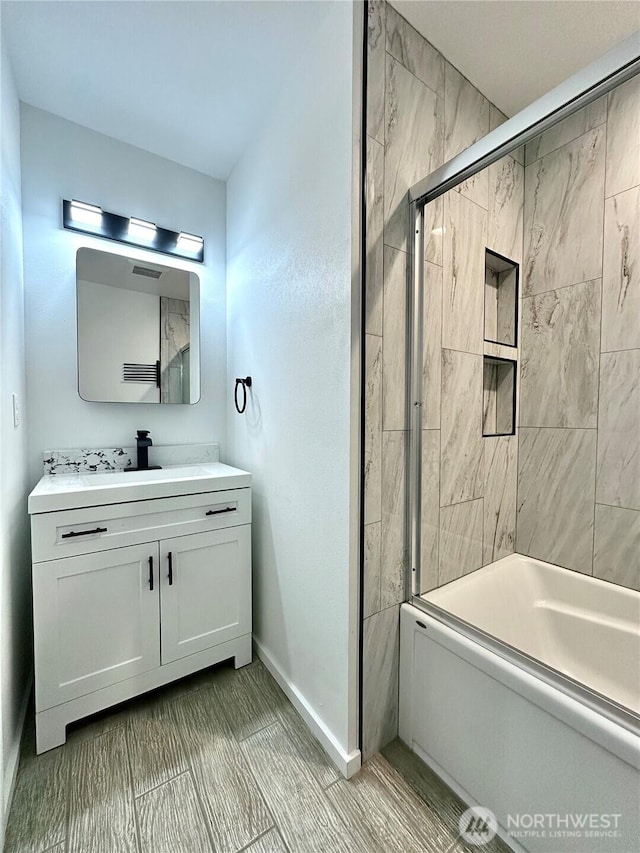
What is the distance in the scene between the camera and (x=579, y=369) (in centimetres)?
173

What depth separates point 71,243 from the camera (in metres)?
1.77

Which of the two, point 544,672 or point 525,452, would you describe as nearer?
point 544,672

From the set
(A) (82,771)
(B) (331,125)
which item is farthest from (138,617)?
(B) (331,125)

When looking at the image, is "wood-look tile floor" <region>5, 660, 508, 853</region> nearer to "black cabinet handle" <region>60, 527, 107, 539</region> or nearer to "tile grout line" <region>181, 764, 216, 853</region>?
"tile grout line" <region>181, 764, 216, 853</region>

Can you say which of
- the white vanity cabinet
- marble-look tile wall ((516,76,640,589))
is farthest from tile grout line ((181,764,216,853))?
marble-look tile wall ((516,76,640,589))

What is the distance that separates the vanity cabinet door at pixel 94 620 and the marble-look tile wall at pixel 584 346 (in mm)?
1826

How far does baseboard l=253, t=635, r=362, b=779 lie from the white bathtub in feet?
0.82

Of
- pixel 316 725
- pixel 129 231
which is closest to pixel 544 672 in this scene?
pixel 316 725

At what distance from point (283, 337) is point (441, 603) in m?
1.26

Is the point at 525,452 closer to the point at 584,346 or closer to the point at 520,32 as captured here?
the point at 584,346

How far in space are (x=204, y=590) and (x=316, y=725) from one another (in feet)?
2.29

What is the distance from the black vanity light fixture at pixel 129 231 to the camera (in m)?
1.76

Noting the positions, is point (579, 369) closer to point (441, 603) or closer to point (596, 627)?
point (596, 627)

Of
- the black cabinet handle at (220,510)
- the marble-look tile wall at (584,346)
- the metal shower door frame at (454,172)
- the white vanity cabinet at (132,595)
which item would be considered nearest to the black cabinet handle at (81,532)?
the white vanity cabinet at (132,595)
